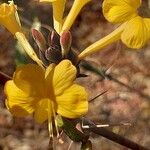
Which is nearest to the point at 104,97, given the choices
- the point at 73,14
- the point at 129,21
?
the point at 73,14

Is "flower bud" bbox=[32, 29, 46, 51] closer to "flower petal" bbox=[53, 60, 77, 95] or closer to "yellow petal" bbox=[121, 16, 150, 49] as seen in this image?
"flower petal" bbox=[53, 60, 77, 95]

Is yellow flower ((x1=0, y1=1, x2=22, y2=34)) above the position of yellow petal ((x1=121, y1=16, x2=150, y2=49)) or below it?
above

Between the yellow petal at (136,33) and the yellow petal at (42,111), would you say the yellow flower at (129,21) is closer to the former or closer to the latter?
the yellow petal at (136,33)

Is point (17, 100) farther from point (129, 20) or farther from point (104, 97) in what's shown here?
point (104, 97)

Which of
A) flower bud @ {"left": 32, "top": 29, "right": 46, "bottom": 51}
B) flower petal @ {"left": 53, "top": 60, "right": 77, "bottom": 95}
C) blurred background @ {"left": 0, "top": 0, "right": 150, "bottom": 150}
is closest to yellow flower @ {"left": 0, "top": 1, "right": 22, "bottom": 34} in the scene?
flower bud @ {"left": 32, "top": 29, "right": 46, "bottom": 51}

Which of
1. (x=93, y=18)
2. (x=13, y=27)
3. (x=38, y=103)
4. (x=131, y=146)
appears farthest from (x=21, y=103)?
(x=93, y=18)

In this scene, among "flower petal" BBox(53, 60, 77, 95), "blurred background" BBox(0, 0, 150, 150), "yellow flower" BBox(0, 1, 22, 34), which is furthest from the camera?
A: "blurred background" BBox(0, 0, 150, 150)
